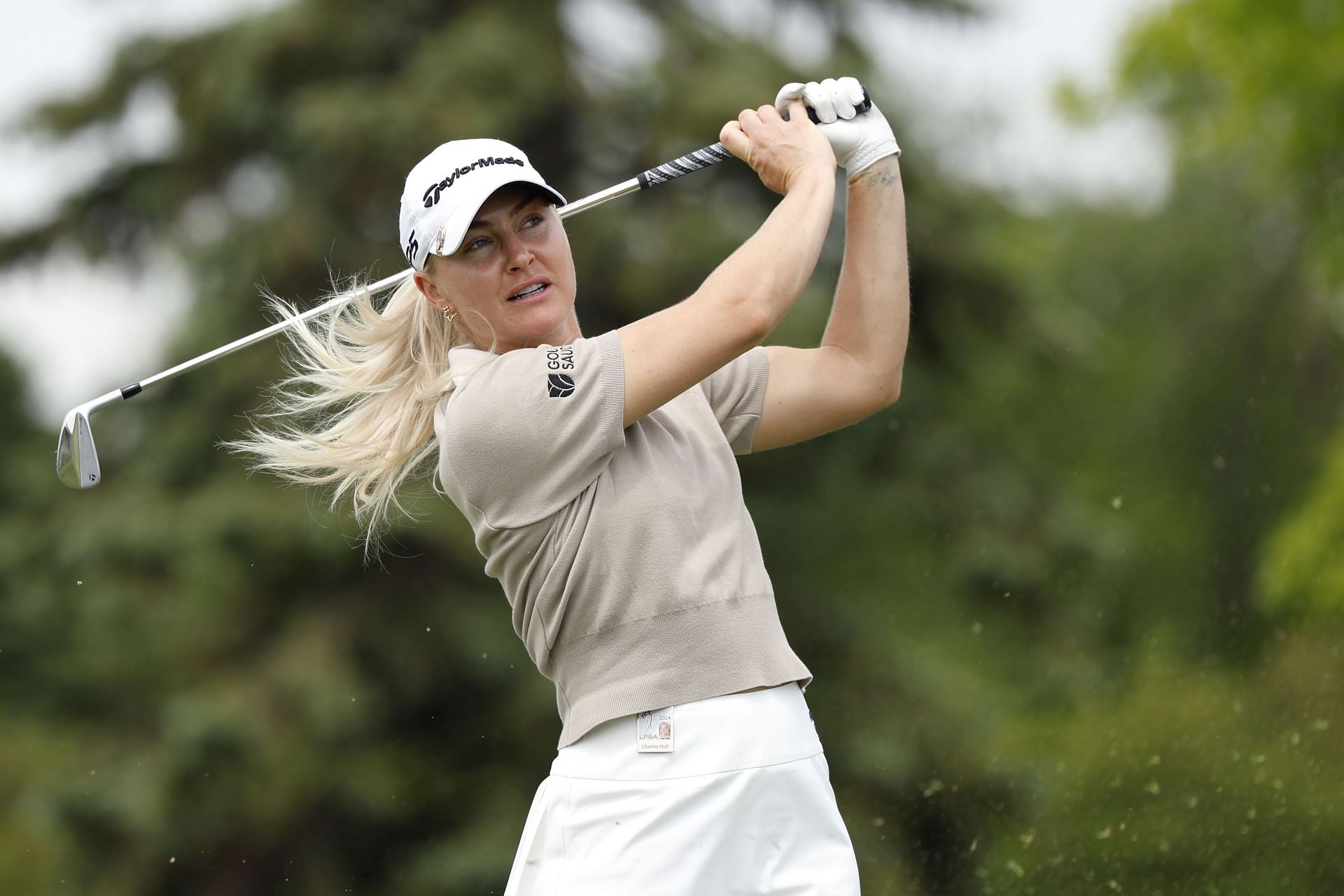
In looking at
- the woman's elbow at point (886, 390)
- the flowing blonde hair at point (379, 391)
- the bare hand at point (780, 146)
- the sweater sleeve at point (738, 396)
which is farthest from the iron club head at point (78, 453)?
the woman's elbow at point (886, 390)

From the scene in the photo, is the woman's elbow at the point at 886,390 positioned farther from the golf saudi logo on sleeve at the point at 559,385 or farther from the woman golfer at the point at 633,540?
the golf saudi logo on sleeve at the point at 559,385

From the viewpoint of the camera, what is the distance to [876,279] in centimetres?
302

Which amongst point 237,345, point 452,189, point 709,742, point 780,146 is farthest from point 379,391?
point 709,742

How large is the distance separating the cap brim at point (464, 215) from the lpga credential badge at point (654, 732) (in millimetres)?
816

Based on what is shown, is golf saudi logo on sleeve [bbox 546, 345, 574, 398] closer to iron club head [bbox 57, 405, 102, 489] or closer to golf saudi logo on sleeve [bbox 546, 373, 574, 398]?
golf saudi logo on sleeve [bbox 546, 373, 574, 398]

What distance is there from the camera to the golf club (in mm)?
3045

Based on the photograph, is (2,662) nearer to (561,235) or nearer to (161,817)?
(161,817)

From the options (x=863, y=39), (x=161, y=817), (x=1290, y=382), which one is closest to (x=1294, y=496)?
(x=1290, y=382)

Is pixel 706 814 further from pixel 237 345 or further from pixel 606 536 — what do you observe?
pixel 237 345

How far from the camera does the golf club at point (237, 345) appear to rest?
9.99ft

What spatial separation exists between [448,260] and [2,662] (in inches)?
574

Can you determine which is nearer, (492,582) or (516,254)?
(516,254)

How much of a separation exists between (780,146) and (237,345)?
1.09 meters

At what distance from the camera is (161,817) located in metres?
8.74
